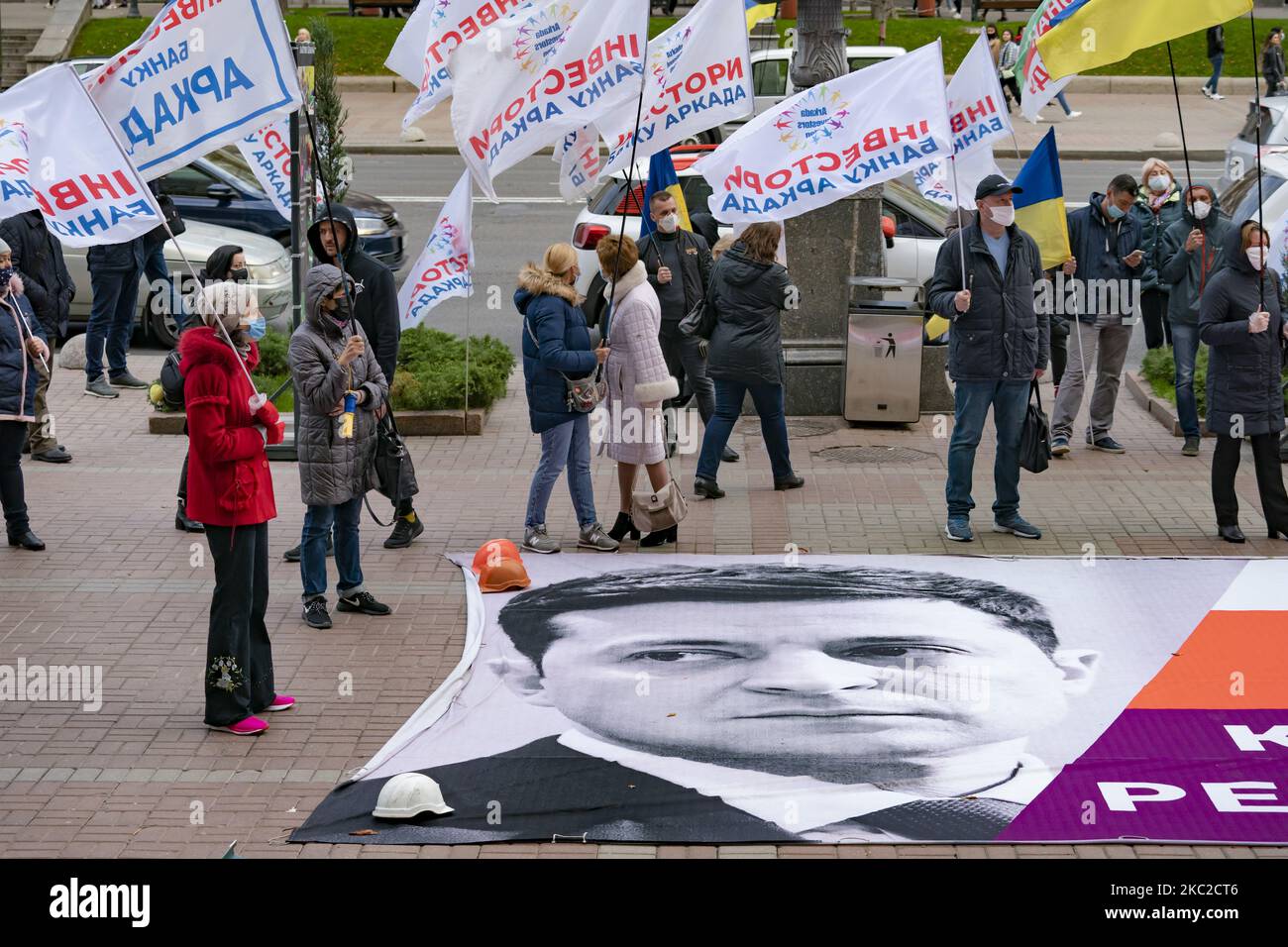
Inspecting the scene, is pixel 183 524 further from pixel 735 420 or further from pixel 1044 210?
pixel 1044 210

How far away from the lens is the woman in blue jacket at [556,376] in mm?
9344

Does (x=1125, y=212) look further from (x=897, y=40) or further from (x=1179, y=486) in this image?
(x=897, y=40)

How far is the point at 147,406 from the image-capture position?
13.1 metres

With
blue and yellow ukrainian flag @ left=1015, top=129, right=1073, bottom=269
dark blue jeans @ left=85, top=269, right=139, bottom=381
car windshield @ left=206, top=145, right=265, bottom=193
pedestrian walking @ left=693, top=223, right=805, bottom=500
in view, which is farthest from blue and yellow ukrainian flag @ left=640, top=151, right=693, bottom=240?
car windshield @ left=206, top=145, right=265, bottom=193

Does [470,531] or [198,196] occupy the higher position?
[198,196]

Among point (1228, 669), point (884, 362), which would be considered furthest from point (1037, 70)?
point (1228, 669)

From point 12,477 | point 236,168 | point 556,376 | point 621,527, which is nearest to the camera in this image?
point 556,376

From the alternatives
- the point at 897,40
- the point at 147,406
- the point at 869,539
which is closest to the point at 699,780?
the point at 869,539

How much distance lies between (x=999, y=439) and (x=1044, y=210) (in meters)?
1.99

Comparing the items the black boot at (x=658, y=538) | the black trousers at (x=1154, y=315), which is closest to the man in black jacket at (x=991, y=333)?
the black boot at (x=658, y=538)

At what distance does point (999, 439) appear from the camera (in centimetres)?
1004

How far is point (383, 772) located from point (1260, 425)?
18.7 feet

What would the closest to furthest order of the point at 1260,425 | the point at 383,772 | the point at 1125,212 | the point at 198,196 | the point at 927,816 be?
the point at 927,816, the point at 383,772, the point at 1260,425, the point at 1125,212, the point at 198,196

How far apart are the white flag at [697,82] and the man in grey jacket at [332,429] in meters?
3.17
